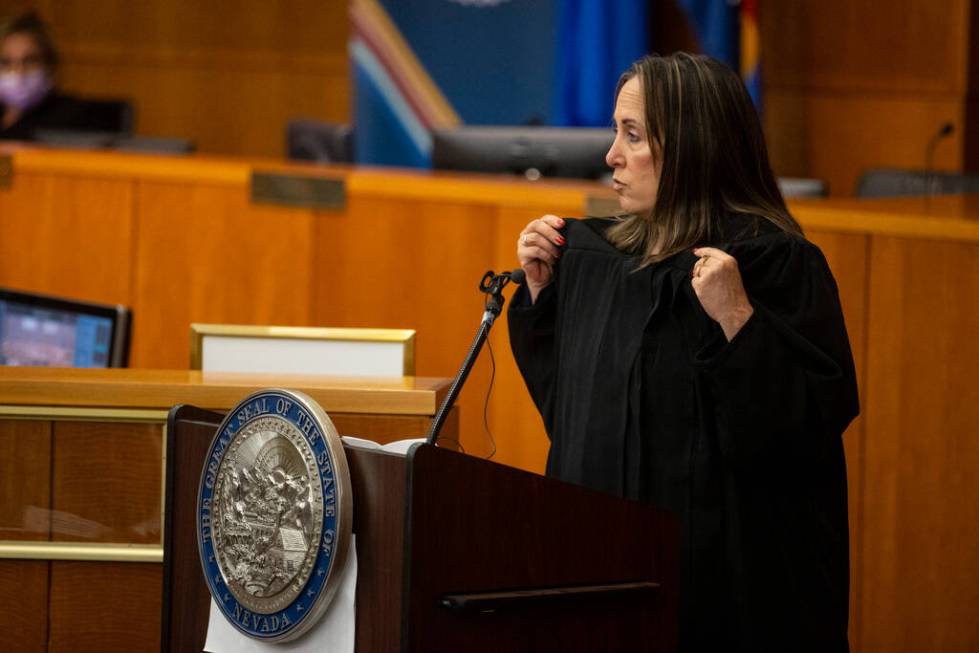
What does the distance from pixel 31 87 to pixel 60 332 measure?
460 cm

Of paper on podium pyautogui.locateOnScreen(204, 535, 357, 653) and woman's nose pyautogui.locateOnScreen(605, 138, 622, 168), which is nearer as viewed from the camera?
paper on podium pyautogui.locateOnScreen(204, 535, 357, 653)

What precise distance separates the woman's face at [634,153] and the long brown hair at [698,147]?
0.04 ft

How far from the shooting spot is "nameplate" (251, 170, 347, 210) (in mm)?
4523

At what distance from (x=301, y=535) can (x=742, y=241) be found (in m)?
0.78

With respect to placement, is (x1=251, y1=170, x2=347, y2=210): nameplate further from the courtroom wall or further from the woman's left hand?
the courtroom wall

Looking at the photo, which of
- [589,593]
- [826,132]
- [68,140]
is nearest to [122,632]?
[589,593]

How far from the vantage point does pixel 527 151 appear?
16.4ft

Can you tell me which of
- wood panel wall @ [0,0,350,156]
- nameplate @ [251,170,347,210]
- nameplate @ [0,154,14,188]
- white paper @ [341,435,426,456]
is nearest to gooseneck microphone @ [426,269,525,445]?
white paper @ [341,435,426,456]

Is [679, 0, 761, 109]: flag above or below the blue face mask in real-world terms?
above

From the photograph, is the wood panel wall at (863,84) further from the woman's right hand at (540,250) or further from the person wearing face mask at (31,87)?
the woman's right hand at (540,250)

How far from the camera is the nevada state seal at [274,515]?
1.61m

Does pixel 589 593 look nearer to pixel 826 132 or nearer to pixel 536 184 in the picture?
pixel 536 184

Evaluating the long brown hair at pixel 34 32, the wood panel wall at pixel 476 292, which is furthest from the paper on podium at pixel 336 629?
the long brown hair at pixel 34 32

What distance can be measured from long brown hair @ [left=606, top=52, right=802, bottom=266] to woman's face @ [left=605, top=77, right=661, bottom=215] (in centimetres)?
1
